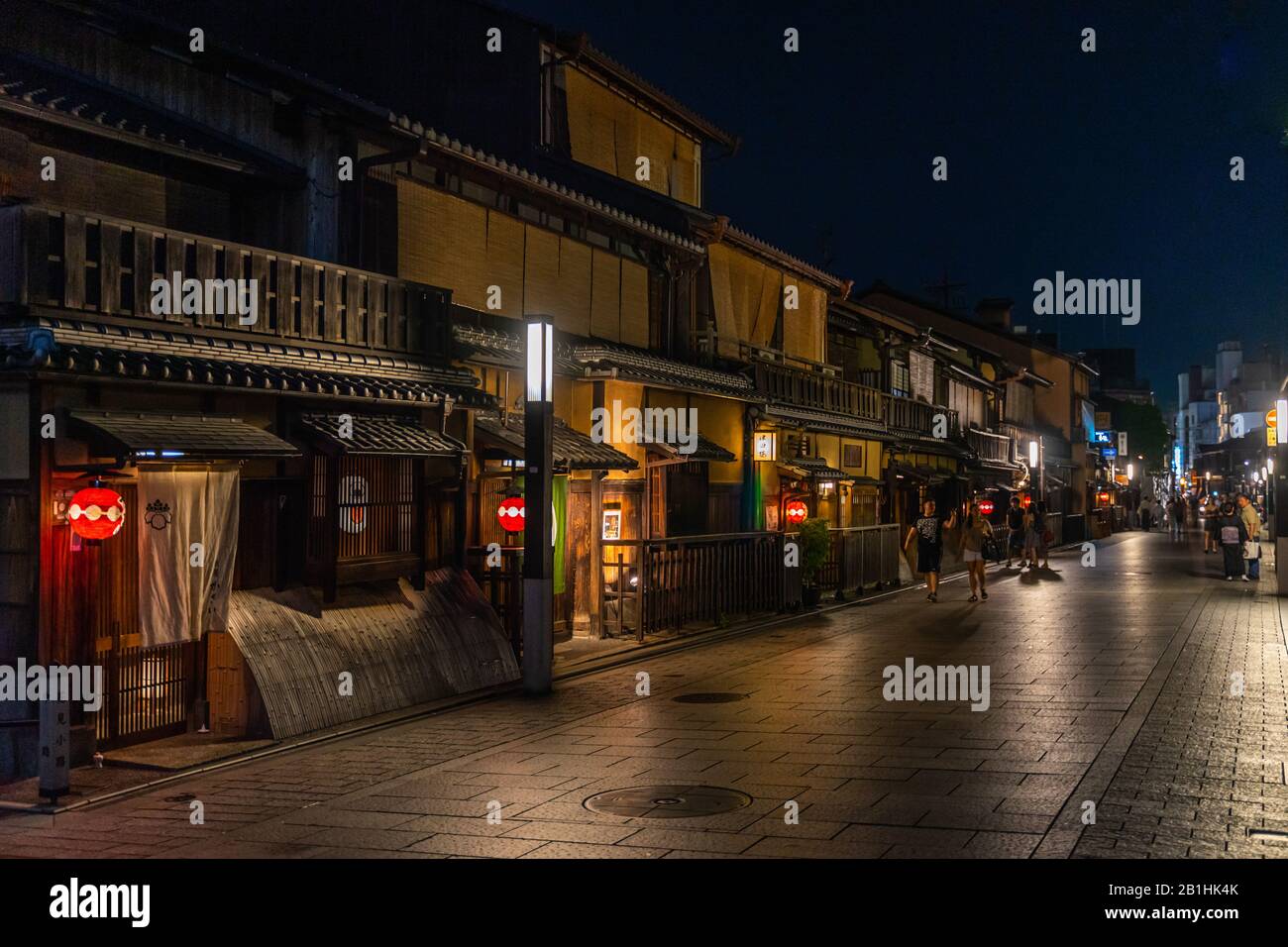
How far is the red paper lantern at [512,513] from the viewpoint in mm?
17844

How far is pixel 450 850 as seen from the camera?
29.1ft

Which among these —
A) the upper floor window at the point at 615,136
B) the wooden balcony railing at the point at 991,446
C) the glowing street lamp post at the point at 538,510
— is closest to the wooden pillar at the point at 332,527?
the glowing street lamp post at the point at 538,510

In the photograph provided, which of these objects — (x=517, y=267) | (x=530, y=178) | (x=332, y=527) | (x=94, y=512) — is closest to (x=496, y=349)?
(x=517, y=267)

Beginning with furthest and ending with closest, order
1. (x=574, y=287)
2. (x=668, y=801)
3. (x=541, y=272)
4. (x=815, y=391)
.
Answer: (x=815, y=391) < (x=574, y=287) < (x=541, y=272) < (x=668, y=801)

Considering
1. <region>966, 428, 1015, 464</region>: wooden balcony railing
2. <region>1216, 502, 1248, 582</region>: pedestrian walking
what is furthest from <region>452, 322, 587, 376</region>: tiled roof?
<region>966, 428, 1015, 464</region>: wooden balcony railing

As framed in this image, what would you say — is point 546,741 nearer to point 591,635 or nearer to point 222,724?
point 222,724

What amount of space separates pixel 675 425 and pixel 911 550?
1579cm

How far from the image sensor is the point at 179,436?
476 inches

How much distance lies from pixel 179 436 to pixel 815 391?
956 inches

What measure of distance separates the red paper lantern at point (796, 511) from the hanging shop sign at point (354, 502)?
1465 cm

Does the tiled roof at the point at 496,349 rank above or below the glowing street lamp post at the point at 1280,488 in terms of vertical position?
above

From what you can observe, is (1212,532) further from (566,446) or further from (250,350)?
(250,350)

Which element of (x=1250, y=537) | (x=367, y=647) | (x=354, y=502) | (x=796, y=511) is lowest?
(x=367, y=647)

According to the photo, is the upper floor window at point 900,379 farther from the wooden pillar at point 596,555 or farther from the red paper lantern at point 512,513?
the red paper lantern at point 512,513
